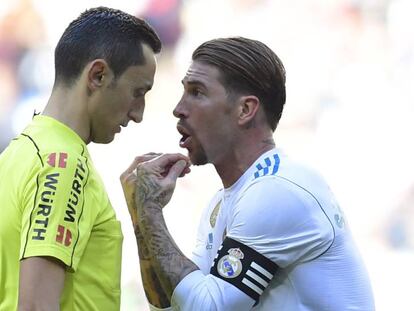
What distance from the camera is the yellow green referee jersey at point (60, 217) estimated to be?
5.85 feet

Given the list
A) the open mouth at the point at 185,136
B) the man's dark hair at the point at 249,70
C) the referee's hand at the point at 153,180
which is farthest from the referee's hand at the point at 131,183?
the man's dark hair at the point at 249,70

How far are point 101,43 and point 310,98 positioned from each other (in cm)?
328

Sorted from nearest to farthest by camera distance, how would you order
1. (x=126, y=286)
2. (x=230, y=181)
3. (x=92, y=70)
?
(x=92, y=70)
(x=230, y=181)
(x=126, y=286)

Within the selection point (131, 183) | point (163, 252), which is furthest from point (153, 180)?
point (163, 252)

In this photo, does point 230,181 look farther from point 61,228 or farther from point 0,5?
point 0,5

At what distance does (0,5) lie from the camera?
17.7 feet

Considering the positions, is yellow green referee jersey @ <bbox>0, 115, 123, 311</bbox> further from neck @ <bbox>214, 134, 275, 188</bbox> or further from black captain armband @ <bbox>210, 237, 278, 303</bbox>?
neck @ <bbox>214, 134, 275, 188</bbox>

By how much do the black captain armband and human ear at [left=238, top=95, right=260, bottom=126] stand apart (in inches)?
15.5

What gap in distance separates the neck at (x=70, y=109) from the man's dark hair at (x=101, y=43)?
0.03 meters

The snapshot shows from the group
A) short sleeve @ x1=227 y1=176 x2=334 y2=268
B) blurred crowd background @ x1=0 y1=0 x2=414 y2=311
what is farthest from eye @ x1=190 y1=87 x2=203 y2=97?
blurred crowd background @ x1=0 y1=0 x2=414 y2=311

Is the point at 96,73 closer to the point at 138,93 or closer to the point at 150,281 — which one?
the point at 138,93

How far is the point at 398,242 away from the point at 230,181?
2823mm

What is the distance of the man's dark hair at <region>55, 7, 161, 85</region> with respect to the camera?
2.01m

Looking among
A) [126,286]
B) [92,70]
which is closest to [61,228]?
[92,70]
